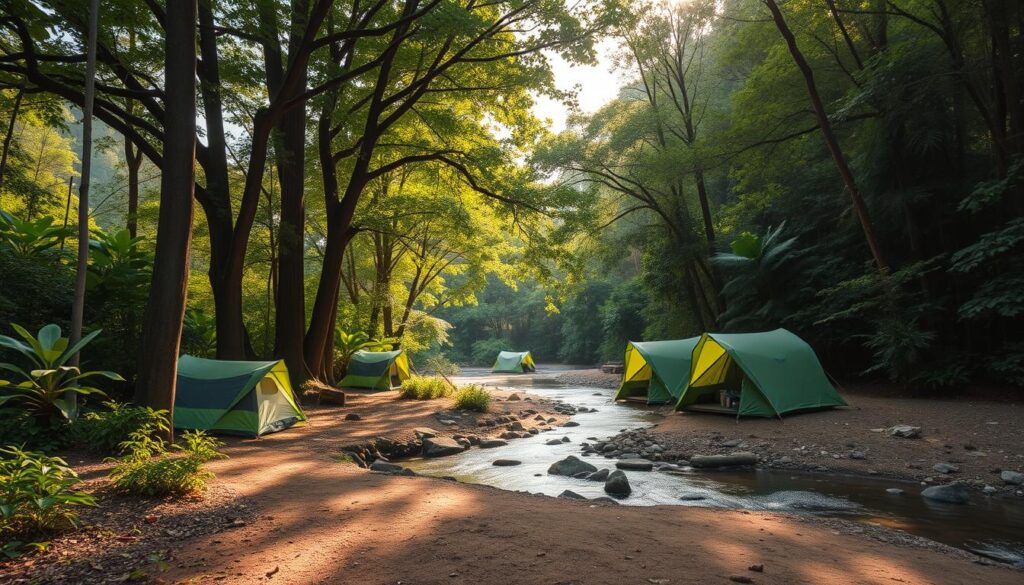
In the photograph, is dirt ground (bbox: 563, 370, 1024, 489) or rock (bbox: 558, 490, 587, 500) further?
dirt ground (bbox: 563, 370, 1024, 489)

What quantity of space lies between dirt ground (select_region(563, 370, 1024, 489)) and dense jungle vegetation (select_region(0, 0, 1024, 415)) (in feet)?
6.10

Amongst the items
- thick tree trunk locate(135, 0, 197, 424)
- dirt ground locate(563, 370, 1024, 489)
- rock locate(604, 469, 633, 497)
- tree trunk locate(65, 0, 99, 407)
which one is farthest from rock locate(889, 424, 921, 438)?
tree trunk locate(65, 0, 99, 407)

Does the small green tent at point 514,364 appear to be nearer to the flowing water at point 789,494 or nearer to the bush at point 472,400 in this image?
the bush at point 472,400

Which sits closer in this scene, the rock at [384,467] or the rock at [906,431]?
the rock at [384,467]

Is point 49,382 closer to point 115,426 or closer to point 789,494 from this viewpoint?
A: point 115,426

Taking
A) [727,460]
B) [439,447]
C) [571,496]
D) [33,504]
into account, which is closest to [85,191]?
[33,504]

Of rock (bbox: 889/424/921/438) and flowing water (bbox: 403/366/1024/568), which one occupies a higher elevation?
rock (bbox: 889/424/921/438)

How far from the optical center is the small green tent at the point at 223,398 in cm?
845

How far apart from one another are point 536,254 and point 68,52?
10812mm

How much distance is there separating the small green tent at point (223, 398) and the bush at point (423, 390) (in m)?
6.03

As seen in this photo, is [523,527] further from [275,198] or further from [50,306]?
[275,198]

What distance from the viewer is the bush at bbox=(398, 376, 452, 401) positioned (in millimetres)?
14852

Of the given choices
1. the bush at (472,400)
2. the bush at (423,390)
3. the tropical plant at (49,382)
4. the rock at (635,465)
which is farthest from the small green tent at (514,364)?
the tropical plant at (49,382)

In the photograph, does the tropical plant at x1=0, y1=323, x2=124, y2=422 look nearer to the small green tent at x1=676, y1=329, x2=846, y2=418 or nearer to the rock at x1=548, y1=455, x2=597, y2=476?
the rock at x1=548, y1=455, x2=597, y2=476
